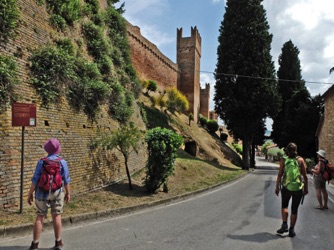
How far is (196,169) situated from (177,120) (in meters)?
15.1

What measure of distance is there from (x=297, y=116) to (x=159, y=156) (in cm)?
2793

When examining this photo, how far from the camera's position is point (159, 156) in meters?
11.2

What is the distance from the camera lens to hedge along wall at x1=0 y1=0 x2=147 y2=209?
273 inches

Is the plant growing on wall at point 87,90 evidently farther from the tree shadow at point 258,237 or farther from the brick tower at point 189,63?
the brick tower at point 189,63

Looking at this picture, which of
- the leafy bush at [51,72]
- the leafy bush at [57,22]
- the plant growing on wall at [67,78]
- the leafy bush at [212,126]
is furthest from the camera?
the leafy bush at [212,126]

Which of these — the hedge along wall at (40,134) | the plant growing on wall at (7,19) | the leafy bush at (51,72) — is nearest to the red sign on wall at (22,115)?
the hedge along wall at (40,134)

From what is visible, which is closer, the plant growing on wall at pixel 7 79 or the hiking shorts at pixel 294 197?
the hiking shorts at pixel 294 197

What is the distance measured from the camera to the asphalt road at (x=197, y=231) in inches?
213

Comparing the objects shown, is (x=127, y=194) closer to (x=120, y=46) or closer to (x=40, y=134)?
(x=40, y=134)

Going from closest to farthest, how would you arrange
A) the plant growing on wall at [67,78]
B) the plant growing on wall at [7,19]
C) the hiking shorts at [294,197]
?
the hiking shorts at [294,197]
the plant growing on wall at [7,19]
the plant growing on wall at [67,78]

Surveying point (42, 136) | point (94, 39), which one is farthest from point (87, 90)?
point (94, 39)

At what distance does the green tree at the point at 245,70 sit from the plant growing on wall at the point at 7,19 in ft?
74.0

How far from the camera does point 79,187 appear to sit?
30.1 ft

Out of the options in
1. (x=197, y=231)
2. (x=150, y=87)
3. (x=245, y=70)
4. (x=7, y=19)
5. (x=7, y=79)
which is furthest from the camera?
(x=150, y=87)
